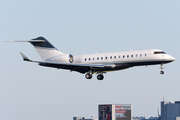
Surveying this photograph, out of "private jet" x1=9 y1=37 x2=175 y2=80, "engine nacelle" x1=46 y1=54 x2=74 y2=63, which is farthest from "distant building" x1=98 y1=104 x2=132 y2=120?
"engine nacelle" x1=46 y1=54 x2=74 y2=63

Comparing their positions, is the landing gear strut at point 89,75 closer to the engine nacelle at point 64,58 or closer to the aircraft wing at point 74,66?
the aircraft wing at point 74,66

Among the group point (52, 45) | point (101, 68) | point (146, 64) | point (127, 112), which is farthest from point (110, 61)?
point (127, 112)

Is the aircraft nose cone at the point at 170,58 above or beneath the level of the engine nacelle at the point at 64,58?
beneath

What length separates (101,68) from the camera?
4766cm

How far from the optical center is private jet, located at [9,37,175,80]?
45000 millimetres

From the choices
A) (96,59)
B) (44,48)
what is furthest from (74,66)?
(44,48)

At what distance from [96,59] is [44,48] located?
9.26m

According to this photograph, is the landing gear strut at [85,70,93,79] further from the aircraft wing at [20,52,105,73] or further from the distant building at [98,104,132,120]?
the distant building at [98,104,132,120]

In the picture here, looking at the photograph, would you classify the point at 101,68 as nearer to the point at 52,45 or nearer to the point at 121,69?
the point at 121,69


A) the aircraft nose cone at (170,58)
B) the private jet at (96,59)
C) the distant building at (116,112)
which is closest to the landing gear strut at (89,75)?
the private jet at (96,59)

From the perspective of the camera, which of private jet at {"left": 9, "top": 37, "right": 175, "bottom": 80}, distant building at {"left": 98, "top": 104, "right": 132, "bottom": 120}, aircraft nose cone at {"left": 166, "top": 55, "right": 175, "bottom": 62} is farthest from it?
distant building at {"left": 98, "top": 104, "right": 132, "bottom": 120}

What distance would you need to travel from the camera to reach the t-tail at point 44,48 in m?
53.6

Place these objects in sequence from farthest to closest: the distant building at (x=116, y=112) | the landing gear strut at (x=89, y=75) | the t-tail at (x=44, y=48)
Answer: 1. the distant building at (x=116, y=112)
2. the t-tail at (x=44, y=48)
3. the landing gear strut at (x=89, y=75)

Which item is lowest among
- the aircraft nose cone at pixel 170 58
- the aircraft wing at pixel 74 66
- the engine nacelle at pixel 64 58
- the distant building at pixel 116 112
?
the distant building at pixel 116 112
